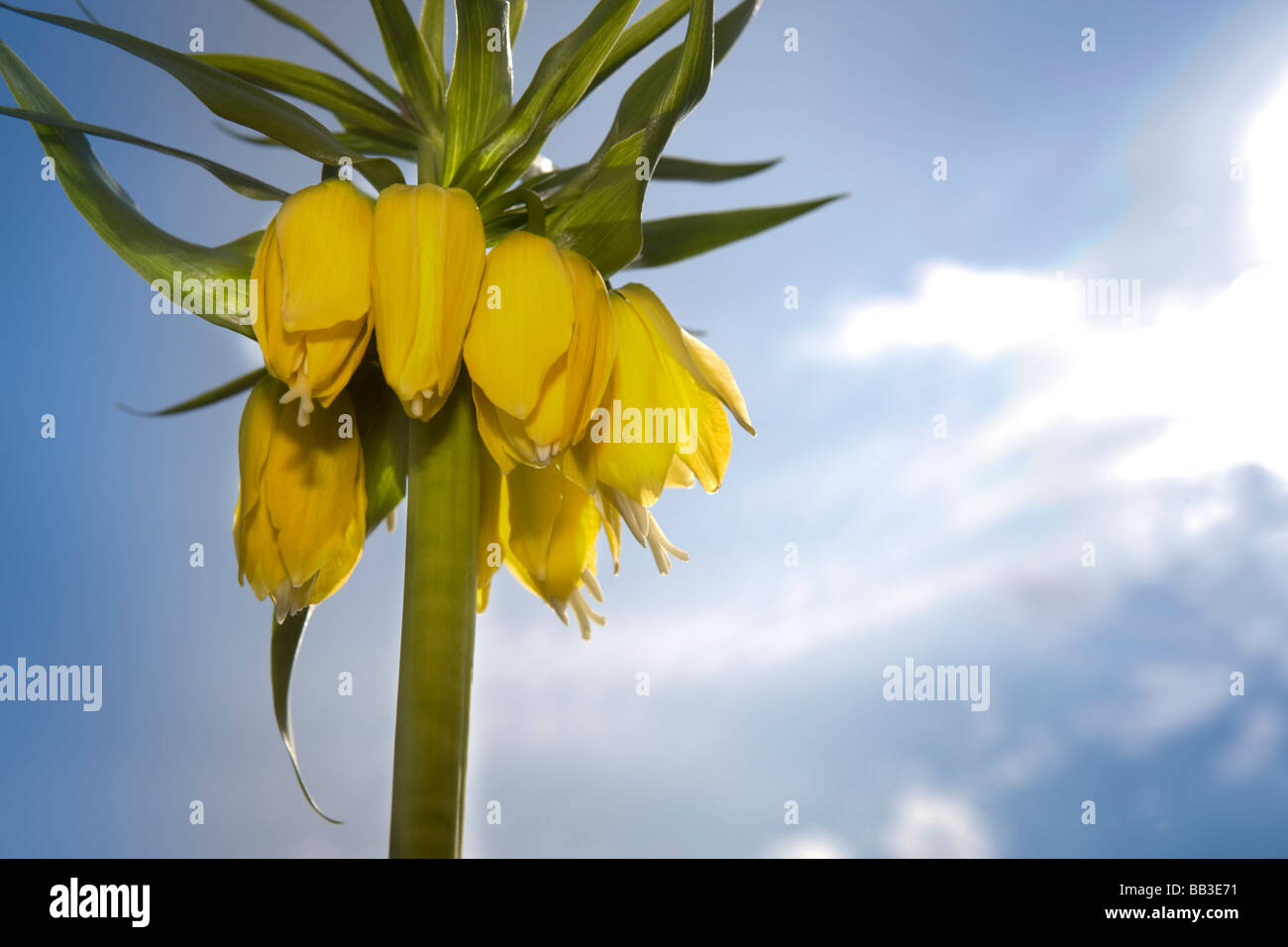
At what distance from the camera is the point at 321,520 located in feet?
2.06

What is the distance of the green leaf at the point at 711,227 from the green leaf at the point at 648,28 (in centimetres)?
12

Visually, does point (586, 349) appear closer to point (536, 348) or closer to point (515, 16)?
point (536, 348)

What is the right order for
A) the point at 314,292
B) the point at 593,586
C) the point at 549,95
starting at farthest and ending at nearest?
the point at 593,586
the point at 549,95
the point at 314,292

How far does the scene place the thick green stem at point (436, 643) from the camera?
0.51 m

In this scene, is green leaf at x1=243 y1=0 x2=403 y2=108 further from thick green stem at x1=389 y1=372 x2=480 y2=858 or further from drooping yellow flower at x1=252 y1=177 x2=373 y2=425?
thick green stem at x1=389 y1=372 x2=480 y2=858

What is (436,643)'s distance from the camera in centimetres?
53

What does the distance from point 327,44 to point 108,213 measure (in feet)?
1.00

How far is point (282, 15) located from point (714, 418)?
21.1 inches

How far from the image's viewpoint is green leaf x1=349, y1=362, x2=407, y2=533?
65 cm

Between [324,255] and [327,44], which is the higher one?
[327,44]

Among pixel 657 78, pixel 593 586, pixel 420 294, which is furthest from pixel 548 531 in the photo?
pixel 657 78

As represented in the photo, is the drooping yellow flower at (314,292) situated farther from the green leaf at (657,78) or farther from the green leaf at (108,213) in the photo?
the green leaf at (657,78)

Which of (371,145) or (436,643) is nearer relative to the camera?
(436,643)
